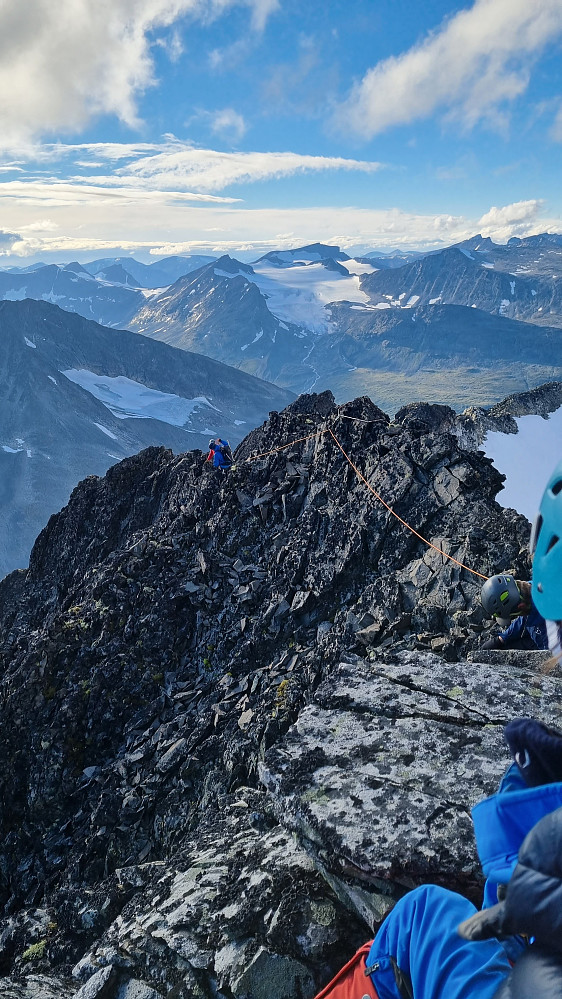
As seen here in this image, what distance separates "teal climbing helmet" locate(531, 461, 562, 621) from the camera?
14.4 feet

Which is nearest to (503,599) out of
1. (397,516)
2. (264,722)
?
(264,722)

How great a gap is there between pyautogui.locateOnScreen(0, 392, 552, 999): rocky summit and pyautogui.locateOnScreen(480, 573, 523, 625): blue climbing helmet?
1.12 m

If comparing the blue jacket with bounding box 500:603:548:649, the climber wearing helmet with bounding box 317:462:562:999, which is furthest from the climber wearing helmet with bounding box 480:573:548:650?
the climber wearing helmet with bounding box 317:462:562:999

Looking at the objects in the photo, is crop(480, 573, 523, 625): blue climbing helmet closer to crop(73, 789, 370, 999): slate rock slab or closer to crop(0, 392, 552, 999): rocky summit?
crop(0, 392, 552, 999): rocky summit

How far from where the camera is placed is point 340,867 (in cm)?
628

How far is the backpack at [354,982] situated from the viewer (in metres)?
4.73

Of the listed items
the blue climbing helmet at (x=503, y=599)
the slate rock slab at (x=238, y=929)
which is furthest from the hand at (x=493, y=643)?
the slate rock slab at (x=238, y=929)

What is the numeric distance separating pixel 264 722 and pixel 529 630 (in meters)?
6.08

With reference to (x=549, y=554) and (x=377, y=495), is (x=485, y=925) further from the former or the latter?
(x=377, y=495)

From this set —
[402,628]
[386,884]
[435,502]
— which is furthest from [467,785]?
[435,502]

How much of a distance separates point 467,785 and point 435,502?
46.0ft

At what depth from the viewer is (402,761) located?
293 inches

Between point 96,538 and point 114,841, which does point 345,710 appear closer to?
point 114,841

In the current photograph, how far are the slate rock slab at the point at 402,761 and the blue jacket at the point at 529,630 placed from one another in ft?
4.84
